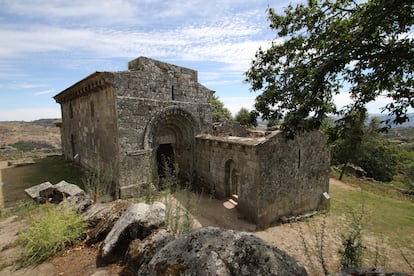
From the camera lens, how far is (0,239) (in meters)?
4.84

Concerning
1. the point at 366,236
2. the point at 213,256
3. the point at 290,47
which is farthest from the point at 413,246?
the point at 213,256

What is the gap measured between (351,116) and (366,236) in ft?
24.4

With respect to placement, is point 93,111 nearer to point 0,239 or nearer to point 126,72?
point 126,72

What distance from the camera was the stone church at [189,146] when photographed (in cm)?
877

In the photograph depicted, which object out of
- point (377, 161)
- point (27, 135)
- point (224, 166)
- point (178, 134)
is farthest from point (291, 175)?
point (27, 135)

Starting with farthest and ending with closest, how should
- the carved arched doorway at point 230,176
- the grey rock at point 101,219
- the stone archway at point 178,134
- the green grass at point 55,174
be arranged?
1. the green grass at point 55,174
2. the stone archway at point 178,134
3. the carved arched doorway at point 230,176
4. the grey rock at point 101,219

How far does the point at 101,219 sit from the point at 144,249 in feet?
6.36

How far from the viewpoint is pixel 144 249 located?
3123 mm

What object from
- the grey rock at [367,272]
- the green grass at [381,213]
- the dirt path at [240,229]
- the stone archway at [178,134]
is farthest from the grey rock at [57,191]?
the green grass at [381,213]

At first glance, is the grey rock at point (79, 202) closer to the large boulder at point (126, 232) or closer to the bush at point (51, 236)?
the bush at point (51, 236)

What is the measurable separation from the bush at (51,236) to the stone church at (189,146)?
12.3ft

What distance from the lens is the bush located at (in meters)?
3.73

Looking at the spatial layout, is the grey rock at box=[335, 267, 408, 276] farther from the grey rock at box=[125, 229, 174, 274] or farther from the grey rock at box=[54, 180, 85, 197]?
the grey rock at box=[54, 180, 85, 197]

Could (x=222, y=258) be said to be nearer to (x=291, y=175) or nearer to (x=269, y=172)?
(x=269, y=172)
